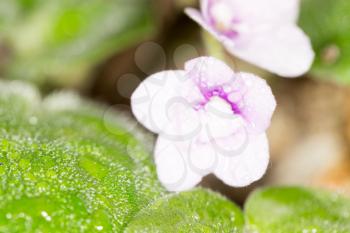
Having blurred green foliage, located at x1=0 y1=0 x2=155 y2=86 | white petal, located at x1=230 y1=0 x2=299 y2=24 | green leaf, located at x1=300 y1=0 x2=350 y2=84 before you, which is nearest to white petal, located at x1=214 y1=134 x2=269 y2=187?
white petal, located at x1=230 y1=0 x2=299 y2=24

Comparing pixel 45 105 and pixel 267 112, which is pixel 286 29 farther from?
pixel 45 105

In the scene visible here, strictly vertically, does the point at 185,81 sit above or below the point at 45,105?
above

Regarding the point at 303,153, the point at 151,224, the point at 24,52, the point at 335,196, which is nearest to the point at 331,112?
the point at 303,153

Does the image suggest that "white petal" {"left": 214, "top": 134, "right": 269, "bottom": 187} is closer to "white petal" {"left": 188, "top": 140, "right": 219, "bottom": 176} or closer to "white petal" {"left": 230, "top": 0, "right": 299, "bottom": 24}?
"white petal" {"left": 188, "top": 140, "right": 219, "bottom": 176}

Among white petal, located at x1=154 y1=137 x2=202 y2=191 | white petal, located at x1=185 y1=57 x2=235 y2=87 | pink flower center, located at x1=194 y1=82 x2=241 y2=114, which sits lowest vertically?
white petal, located at x1=154 y1=137 x2=202 y2=191

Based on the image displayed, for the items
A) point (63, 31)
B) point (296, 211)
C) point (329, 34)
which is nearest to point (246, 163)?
point (296, 211)

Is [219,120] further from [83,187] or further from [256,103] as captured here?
[83,187]
